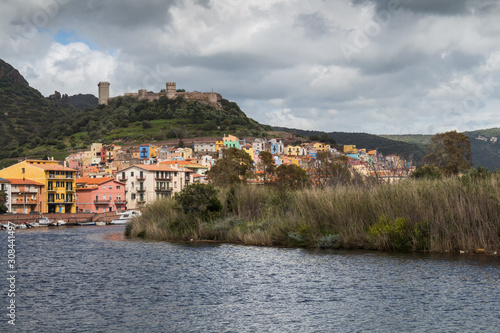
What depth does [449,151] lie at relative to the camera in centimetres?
6094

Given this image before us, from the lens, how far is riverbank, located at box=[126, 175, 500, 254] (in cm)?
2295

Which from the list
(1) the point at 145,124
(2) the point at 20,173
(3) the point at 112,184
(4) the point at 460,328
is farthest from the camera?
(1) the point at 145,124

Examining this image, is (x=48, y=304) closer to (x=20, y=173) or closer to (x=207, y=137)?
(x=20, y=173)

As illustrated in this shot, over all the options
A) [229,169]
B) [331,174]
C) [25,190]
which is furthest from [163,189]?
[331,174]

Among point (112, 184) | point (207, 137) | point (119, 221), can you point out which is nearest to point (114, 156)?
point (207, 137)

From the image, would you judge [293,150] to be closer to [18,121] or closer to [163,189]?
[163,189]

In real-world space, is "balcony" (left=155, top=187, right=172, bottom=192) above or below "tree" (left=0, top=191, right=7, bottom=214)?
above

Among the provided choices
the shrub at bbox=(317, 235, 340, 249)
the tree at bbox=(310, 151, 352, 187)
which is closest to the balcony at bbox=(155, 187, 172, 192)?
the tree at bbox=(310, 151, 352, 187)

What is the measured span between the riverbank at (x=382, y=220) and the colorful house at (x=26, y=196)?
159 ft

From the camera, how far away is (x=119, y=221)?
242 feet

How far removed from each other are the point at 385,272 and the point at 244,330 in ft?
25.7

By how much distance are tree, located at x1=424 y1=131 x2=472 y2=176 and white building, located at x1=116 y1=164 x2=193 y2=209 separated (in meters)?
39.2

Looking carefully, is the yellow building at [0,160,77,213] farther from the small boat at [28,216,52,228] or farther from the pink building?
the small boat at [28,216,52,228]

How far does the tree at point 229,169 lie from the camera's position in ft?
207
